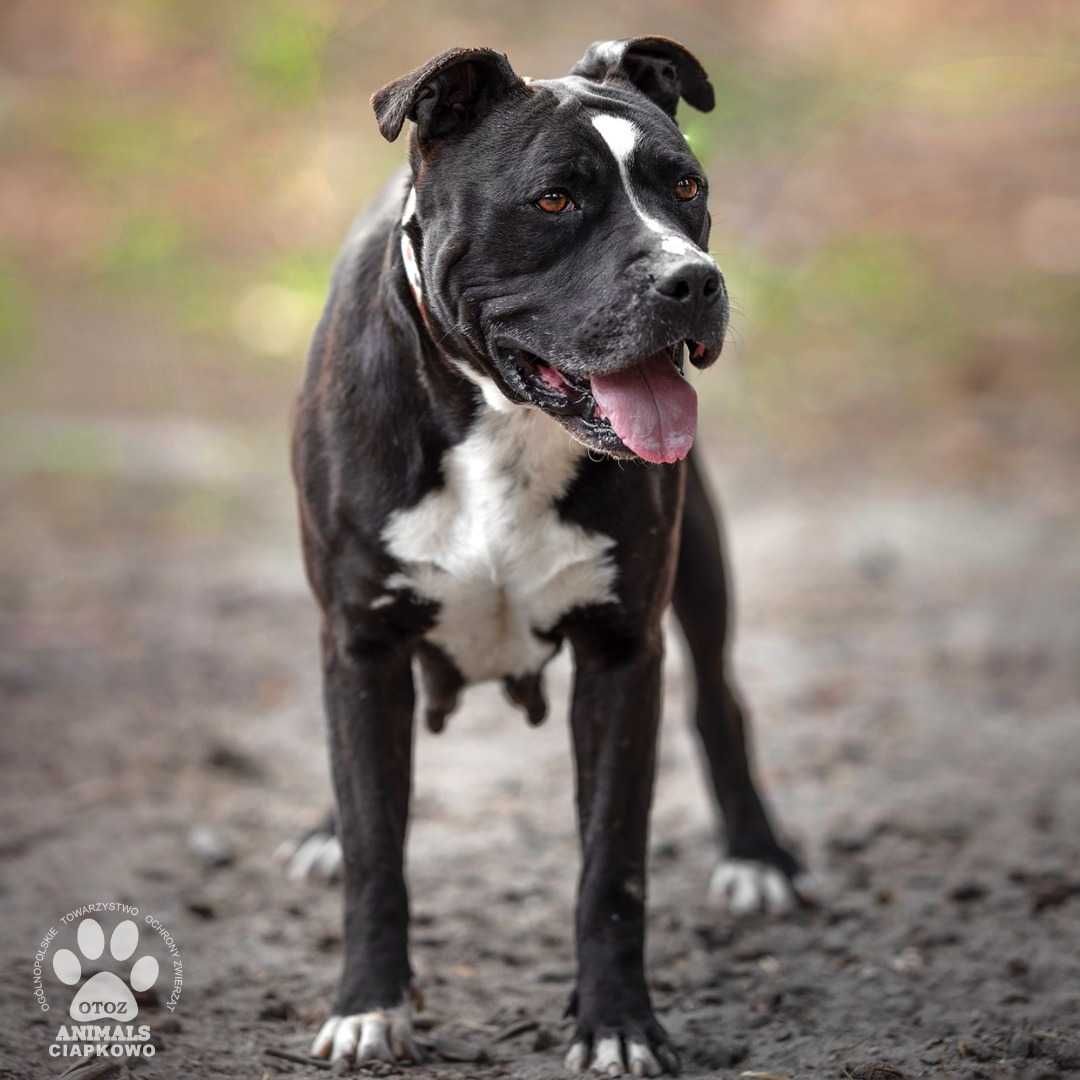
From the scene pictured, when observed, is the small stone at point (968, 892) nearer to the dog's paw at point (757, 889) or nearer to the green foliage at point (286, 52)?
the dog's paw at point (757, 889)

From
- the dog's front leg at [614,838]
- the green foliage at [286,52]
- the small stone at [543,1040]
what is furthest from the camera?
the green foliage at [286,52]

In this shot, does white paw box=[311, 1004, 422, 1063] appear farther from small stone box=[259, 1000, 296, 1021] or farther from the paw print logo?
the paw print logo

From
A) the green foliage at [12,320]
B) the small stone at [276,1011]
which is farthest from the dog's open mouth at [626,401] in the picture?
the green foliage at [12,320]

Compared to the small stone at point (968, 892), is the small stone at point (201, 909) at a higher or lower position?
higher

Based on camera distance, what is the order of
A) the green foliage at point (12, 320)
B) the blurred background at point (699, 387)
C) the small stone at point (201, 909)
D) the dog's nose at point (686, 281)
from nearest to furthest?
the dog's nose at point (686, 281) < the small stone at point (201, 909) < the blurred background at point (699, 387) < the green foliage at point (12, 320)

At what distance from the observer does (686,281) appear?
111 inches

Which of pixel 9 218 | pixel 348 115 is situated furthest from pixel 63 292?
pixel 348 115

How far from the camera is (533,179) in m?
2.93

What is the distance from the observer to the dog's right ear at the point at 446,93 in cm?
296

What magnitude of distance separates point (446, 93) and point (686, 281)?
0.64 metres

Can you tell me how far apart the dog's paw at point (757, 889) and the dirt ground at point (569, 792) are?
0.22ft

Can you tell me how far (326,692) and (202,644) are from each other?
106 inches

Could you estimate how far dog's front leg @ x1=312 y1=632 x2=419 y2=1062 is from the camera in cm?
324

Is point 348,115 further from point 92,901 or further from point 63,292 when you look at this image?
point 92,901
